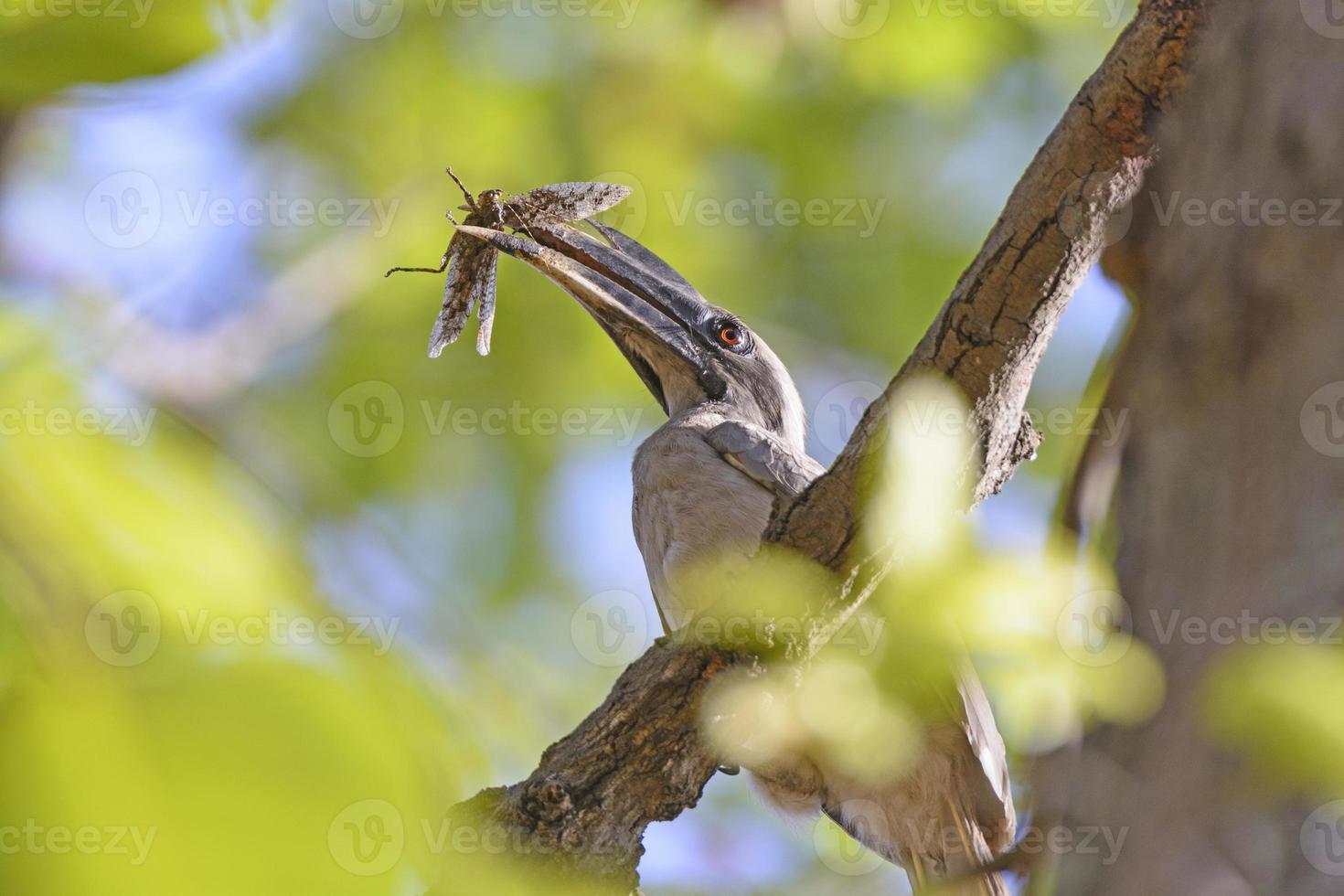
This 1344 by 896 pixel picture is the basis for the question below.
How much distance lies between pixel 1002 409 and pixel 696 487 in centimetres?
254

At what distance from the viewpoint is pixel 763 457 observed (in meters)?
5.05

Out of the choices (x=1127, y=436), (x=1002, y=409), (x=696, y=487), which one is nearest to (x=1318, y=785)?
(x=1127, y=436)
